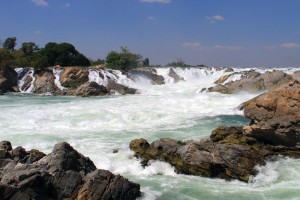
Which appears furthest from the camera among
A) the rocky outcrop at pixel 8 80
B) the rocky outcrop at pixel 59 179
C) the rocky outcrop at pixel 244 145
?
the rocky outcrop at pixel 8 80

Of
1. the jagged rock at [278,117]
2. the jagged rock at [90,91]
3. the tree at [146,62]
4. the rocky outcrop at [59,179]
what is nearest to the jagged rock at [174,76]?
the jagged rock at [90,91]

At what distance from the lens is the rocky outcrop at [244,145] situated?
1669cm

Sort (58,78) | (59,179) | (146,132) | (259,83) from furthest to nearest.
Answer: (58,78) → (259,83) → (146,132) → (59,179)

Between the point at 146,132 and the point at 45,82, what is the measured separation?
3436 cm

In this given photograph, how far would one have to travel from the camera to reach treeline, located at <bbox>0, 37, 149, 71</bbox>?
225 ft

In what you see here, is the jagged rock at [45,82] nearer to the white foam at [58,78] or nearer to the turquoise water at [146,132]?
the white foam at [58,78]

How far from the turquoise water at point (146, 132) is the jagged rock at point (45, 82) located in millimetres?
10485

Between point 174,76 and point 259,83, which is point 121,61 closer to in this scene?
point 174,76

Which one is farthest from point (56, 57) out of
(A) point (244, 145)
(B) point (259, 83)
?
(A) point (244, 145)

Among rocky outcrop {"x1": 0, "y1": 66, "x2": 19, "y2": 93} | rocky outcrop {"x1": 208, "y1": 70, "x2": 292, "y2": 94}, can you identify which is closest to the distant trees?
rocky outcrop {"x1": 0, "y1": 66, "x2": 19, "y2": 93}

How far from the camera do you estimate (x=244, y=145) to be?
18.5m

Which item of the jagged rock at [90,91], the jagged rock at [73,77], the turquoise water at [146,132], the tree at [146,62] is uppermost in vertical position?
the tree at [146,62]

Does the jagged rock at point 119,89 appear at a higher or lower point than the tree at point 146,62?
lower

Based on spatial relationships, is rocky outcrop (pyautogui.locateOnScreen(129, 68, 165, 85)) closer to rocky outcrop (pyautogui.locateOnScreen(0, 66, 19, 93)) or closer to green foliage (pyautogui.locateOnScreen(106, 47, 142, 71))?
green foliage (pyautogui.locateOnScreen(106, 47, 142, 71))
